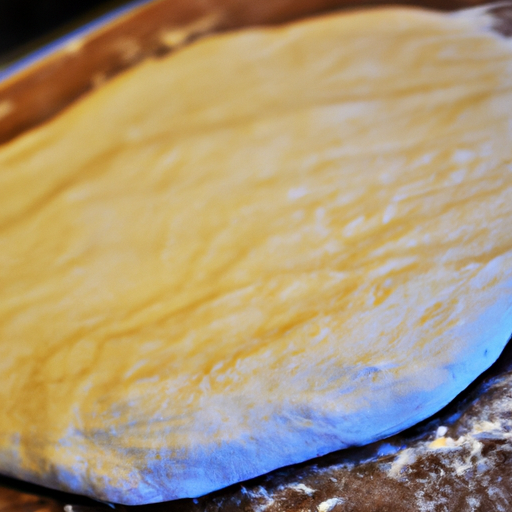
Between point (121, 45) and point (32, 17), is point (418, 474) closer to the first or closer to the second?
point (121, 45)

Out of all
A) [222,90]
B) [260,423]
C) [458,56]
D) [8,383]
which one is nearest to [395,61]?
[458,56]

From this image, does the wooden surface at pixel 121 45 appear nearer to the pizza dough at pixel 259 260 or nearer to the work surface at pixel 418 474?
the pizza dough at pixel 259 260

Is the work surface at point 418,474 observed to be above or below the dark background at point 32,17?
below

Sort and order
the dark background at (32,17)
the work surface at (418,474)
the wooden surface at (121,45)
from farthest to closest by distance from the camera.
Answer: the dark background at (32,17) < the wooden surface at (121,45) < the work surface at (418,474)

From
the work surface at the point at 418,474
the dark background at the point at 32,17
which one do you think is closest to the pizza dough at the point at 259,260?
the work surface at the point at 418,474

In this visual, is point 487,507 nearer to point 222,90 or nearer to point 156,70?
point 222,90

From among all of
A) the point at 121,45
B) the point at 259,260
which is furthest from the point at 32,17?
the point at 259,260

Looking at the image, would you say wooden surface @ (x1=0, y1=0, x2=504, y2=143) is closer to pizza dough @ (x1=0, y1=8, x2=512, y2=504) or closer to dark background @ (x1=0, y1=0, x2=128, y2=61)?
pizza dough @ (x1=0, y1=8, x2=512, y2=504)

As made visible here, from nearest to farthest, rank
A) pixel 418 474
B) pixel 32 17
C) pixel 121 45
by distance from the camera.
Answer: pixel 418 474
pixel 121 45
pixel 32 17
